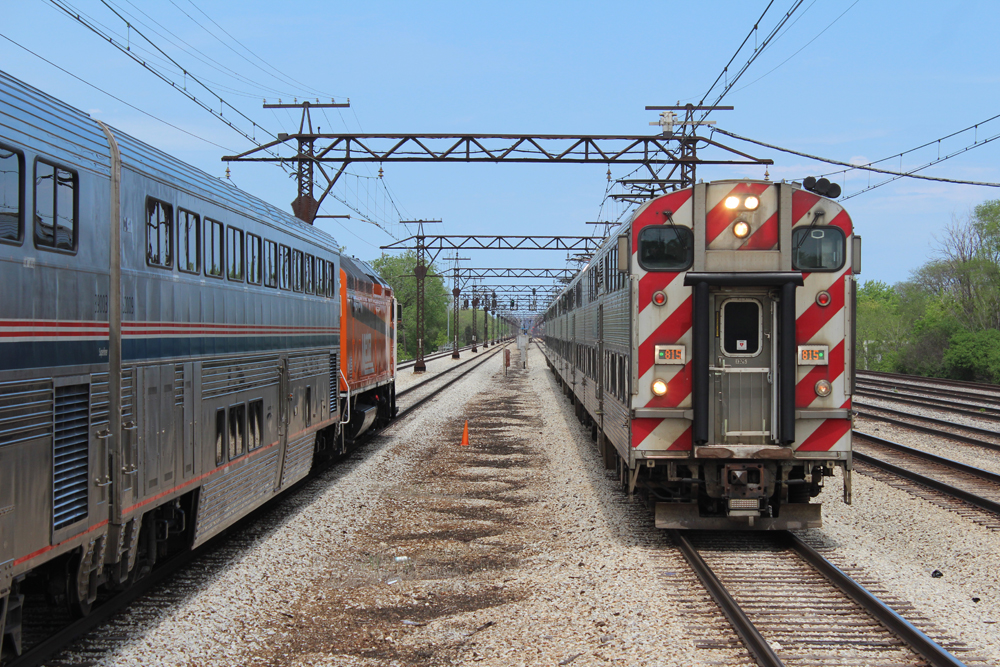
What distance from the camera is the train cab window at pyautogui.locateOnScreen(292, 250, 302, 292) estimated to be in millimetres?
10734

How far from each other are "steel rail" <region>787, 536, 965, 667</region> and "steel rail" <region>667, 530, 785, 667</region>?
3.38ft

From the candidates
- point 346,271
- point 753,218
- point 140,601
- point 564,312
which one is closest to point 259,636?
point 140,601

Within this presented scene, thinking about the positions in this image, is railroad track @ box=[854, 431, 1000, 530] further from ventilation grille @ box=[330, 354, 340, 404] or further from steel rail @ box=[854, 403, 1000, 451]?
ventilation grille @ box=[330, 354, 340, 404]

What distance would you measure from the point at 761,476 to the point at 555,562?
229 centimetres

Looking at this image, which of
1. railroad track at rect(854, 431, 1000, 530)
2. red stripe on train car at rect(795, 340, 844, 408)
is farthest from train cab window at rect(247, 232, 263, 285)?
railroad track at rect(854, 431, 1000, 530)

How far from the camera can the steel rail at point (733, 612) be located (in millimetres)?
5453

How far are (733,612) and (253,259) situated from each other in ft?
20.3

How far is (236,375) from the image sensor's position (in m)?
8.34

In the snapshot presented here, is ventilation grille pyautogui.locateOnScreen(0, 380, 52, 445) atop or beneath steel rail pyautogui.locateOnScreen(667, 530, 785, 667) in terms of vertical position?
atop

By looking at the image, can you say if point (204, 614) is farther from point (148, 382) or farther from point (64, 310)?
point (64, 310)

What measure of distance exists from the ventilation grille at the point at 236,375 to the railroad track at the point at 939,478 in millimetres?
8684

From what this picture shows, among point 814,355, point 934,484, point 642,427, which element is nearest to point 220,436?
point 642,427

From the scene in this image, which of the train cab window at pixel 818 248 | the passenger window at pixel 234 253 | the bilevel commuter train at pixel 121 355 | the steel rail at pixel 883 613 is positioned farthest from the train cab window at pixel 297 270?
the steel rail at pixel 883 613

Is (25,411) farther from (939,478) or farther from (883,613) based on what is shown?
(939,478)
